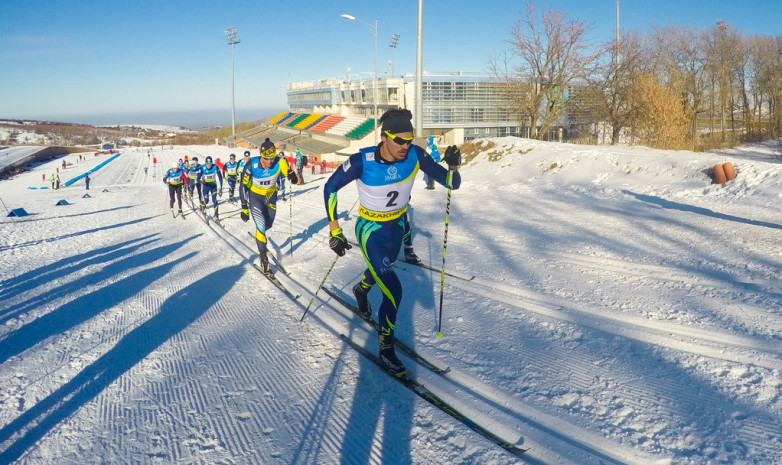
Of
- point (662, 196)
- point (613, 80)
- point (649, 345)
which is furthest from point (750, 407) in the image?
point (613, 80)

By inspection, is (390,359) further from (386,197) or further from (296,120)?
(296,120)

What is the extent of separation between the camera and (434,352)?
4.18m

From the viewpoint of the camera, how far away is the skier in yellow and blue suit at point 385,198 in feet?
12.9

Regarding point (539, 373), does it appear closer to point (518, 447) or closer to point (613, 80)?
point (518, 447)

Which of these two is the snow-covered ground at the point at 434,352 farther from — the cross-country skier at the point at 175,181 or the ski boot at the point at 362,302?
the cross-country skier at the point at 175,181

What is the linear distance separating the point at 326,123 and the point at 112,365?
59378mm

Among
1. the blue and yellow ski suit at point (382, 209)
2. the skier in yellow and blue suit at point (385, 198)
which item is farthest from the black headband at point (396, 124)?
the blue and yellow ski suit at point (382, 209)

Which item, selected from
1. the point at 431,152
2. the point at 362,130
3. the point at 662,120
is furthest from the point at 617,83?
the point at 362,130

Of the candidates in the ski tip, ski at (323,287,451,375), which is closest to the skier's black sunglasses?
ski at (323,287,451,375)

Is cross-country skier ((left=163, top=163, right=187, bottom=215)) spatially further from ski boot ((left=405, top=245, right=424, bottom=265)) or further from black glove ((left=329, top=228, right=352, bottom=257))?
black glove ((left=329, top=228, right=352, bottom=257))

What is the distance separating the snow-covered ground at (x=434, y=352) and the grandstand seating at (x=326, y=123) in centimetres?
5208

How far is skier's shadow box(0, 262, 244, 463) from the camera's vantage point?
10.4ft

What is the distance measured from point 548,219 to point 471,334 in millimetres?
5824

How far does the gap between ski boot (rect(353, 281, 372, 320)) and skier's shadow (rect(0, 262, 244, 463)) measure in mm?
1964
